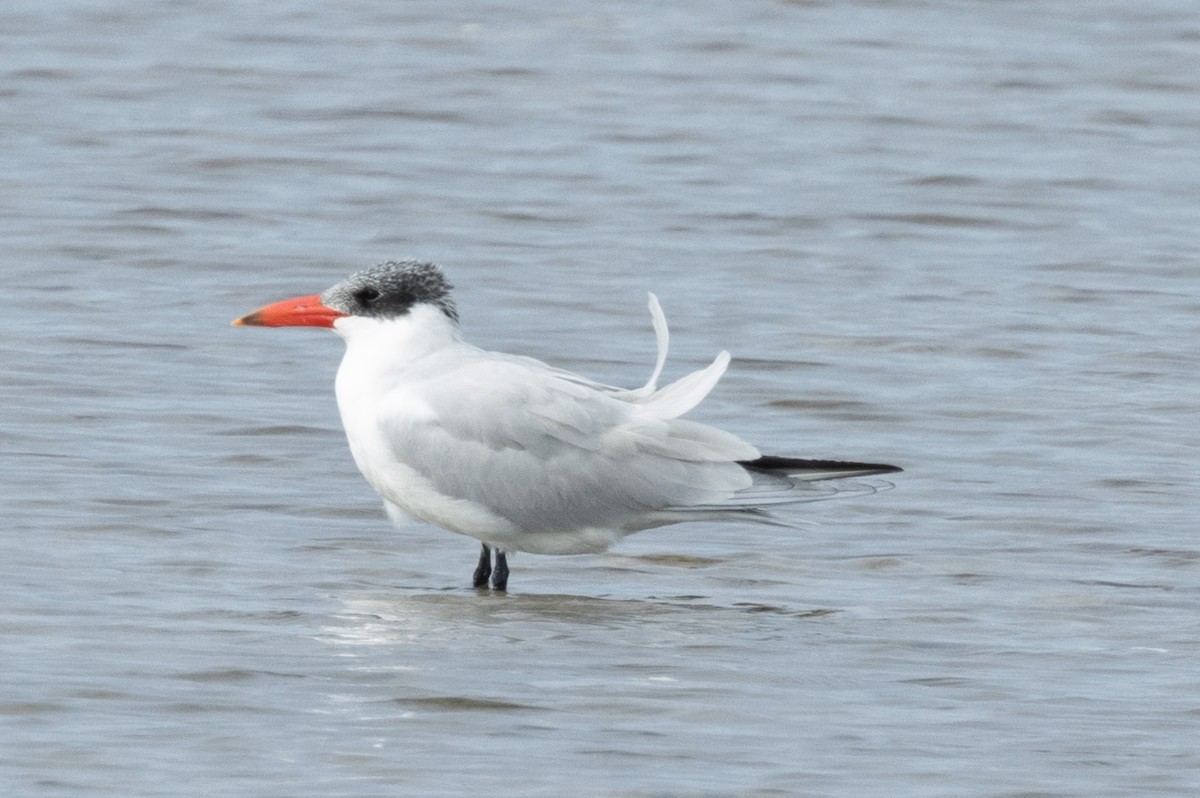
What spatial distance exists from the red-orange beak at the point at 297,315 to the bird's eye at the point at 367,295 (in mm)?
67

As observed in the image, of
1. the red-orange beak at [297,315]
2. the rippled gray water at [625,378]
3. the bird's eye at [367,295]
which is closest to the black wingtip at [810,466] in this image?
the rippled gray water at [625,378]

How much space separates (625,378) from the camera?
9.69m

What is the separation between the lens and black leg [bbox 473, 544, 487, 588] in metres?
7.19

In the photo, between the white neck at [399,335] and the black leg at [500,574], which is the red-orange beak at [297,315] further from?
the black leg at [500,574]

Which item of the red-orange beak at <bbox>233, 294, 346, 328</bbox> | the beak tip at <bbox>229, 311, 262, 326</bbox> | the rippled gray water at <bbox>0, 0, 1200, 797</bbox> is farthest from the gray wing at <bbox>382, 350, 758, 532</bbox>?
the beak tip at <bbox>229, 311, 262, 326</bbox>

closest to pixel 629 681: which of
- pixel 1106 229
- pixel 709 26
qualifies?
pixel 1106 229

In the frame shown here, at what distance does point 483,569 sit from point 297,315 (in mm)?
911

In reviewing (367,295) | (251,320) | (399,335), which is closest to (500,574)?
(399,335)

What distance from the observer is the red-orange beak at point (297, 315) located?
7.30 metres

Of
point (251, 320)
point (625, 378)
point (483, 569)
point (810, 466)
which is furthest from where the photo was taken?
point (625, 378)

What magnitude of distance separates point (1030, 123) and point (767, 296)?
14.4 feet

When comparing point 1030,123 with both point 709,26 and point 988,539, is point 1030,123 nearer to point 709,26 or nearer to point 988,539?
point 709,26

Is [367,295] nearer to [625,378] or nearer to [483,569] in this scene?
[483,569]

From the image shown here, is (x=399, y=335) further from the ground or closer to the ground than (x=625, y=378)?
further from the ground
